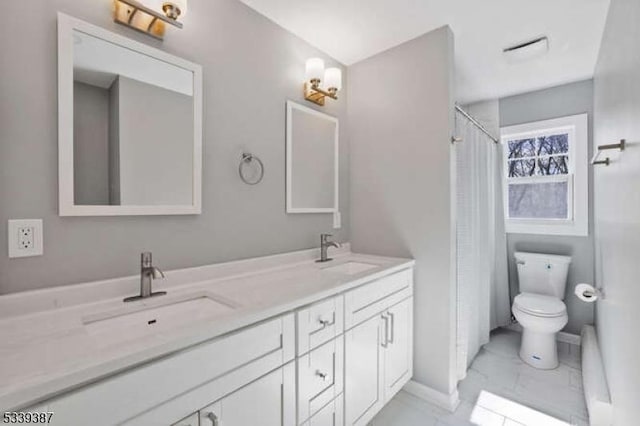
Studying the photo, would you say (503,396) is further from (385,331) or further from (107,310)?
(107,310)

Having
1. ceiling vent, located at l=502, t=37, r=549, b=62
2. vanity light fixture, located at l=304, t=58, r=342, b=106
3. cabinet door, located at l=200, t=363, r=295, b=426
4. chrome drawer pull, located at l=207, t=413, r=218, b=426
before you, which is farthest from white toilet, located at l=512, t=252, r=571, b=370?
chrome drawer pull, located at l=207, t=413, r=218, b=426

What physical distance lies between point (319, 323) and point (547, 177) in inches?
110

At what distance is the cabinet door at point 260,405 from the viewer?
2.86ft

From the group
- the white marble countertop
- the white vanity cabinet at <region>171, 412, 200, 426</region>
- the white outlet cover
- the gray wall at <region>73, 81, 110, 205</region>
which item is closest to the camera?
the white marble countertop

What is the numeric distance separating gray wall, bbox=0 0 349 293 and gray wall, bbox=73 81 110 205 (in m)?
0.06

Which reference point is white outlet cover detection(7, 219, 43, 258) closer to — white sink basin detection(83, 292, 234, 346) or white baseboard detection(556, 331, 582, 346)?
white sink basin detection(83, 292, 234, 346)

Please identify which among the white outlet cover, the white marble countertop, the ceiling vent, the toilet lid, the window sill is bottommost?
the toilet lid

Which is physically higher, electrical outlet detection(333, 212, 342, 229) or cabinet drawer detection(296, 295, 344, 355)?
electrical outlet detection(333, 212, 342, 229)

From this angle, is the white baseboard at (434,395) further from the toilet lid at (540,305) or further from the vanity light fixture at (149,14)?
the vanity light fixture at (149,14)

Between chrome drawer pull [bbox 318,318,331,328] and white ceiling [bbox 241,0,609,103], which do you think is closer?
chrome drawer pull [bbox 318,318,331,328]

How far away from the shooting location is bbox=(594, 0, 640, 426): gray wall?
1010mm

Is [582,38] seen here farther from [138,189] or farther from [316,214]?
[138,189]

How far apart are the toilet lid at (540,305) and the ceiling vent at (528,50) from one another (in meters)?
1.88

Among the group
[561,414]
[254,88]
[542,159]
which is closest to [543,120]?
[542,159]
